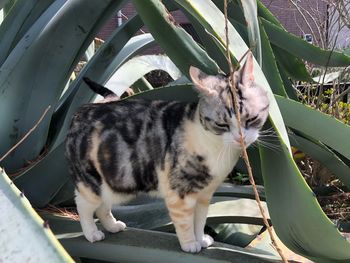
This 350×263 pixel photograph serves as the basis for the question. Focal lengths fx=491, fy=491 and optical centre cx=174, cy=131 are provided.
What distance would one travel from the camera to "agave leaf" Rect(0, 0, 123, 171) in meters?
1.92

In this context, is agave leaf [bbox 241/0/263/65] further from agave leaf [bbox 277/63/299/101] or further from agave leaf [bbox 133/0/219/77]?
agave leaf [bbox 277/63/299/101]

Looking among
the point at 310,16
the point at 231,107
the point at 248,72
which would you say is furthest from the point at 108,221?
the point at 310,16

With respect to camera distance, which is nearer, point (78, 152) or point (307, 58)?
point (78, 152)

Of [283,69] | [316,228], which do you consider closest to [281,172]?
[316,228]

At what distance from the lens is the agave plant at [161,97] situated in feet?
4.33

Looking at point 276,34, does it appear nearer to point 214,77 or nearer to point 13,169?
point 214,77

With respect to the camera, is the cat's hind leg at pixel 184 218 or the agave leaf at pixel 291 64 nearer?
the cat's hind leg at pixel 184 218

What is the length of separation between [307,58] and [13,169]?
1258 millimetres

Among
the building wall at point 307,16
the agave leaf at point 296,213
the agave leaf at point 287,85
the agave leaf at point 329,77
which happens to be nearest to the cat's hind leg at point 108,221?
the agave leaf at point 296,213

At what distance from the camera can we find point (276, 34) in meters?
1.89

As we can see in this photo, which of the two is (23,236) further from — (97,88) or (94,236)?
(97,88)

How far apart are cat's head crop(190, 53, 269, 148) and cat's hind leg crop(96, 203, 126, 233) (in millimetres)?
521

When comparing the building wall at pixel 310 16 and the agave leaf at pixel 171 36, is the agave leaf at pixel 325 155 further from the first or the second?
the building wall at pixel 310 16

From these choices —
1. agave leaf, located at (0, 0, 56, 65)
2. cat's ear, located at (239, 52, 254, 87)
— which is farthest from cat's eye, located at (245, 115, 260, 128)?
agave leaf, located at (0, 0, 56, 65)
